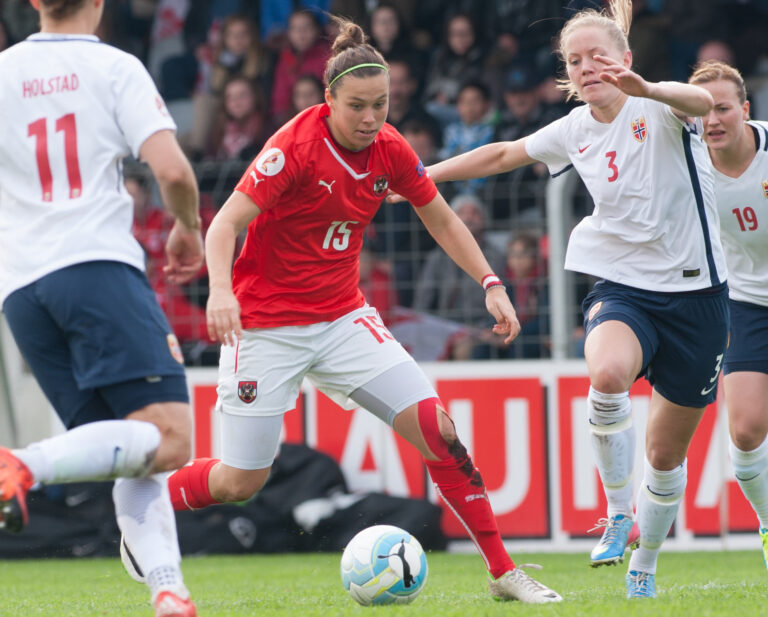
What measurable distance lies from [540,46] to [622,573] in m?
6.20

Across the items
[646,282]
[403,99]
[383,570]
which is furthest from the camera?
[403,99]

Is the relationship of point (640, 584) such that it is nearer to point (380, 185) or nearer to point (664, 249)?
point (664, 249)

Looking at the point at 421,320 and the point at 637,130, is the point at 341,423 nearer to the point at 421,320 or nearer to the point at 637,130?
the point at 421,320

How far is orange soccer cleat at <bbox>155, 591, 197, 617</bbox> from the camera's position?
3.89m

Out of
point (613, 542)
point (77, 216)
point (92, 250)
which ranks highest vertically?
point (77, 216)

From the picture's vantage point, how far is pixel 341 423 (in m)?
9.60

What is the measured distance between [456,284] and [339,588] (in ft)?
10.9

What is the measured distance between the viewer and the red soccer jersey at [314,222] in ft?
17.6

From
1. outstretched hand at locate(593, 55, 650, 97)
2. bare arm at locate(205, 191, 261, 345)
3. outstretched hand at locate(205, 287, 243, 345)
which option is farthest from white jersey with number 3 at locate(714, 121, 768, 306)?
outstretched hand at locate(205, 287, 243, 345)

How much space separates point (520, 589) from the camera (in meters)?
5.25

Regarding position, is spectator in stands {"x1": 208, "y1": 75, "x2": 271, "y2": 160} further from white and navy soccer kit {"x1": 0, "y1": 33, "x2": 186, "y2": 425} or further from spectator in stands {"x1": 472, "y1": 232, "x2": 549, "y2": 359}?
white and navy soccer kit {"x1": 0, "y1": 33, "x2": 186, "y2": 425}

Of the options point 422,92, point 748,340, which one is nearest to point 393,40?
point 422,92

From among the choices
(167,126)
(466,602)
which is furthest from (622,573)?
(167,126)

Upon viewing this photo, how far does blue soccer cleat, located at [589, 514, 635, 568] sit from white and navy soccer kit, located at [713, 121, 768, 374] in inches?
48.4
